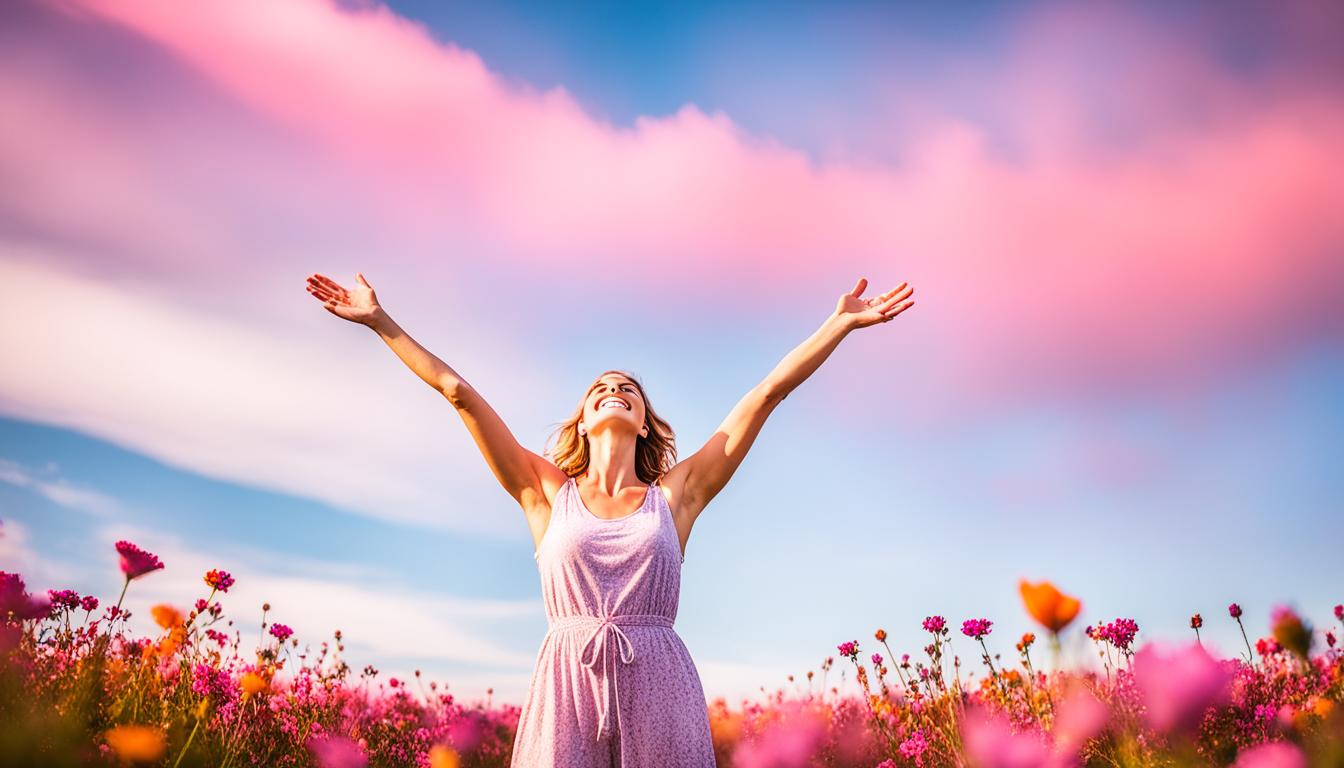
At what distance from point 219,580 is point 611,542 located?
1987 millimetres

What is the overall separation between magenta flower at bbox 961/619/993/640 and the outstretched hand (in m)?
1.46

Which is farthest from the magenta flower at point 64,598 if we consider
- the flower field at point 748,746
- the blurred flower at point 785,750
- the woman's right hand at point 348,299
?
the blurred flower at point 785,750

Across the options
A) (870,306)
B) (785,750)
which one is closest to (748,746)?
(785,750)

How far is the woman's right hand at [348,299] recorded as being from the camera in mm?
4098

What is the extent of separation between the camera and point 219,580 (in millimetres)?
4203

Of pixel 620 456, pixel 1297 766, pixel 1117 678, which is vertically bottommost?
pixel 1297 766

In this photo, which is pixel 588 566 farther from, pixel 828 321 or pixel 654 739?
pixel 828 321

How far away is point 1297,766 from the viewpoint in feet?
6.11

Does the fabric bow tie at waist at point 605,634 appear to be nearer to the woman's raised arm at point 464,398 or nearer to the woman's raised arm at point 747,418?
the woman's raised arm at point 747,418

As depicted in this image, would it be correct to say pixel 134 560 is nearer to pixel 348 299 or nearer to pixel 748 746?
pixel 348 299

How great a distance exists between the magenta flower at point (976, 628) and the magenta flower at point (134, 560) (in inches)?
141

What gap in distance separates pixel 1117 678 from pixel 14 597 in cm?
461

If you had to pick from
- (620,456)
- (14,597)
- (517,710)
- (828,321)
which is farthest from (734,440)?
(517,710)

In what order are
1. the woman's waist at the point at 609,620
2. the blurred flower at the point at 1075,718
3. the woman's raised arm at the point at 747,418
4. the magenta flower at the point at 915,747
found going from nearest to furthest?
the blurred flower at the point at 1075,718, the woman's waist at the point at 609,620, the woman's raised arm at the point at 747,418, the magenta flower at the point at 915,747
